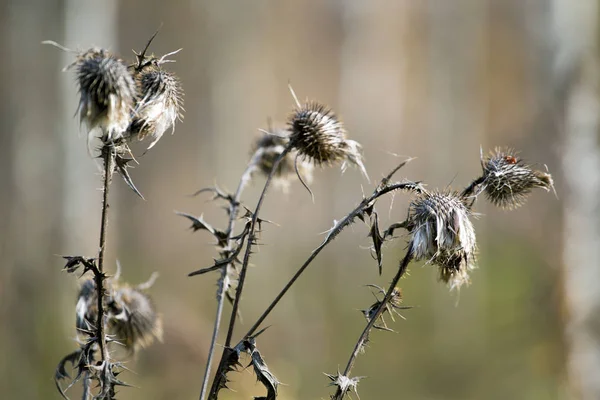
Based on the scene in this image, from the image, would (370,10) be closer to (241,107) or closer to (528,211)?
(241,107)

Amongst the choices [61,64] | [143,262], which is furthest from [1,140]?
[143,262]

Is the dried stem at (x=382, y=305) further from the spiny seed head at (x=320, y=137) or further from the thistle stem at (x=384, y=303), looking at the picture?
the spiny seed head at (x=320, y=137)

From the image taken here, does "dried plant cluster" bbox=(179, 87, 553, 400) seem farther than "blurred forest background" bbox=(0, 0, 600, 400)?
No

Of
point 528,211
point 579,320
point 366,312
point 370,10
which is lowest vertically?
point 366,312

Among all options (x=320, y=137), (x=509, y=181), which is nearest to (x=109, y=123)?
(x=320, y=137)

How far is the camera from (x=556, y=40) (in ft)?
19.1

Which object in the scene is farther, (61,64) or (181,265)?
(181,265)

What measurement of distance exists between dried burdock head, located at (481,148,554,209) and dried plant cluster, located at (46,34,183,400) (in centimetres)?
69

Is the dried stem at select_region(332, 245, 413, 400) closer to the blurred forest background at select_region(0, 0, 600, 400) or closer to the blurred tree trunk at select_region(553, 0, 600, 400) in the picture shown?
the blurred forest background at select_region(0, 0, 600, 400)

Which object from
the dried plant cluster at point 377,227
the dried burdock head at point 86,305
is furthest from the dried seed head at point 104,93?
the dried burdock head at point 86,305

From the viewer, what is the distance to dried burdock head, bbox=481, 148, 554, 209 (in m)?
1.51

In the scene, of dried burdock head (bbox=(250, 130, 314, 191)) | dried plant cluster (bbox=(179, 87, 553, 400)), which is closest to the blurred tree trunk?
dried burdock head (bbox=(250, 130, 314, 191))

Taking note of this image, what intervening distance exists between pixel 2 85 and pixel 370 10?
19.2 feet

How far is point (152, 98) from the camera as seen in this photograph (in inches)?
56.0
